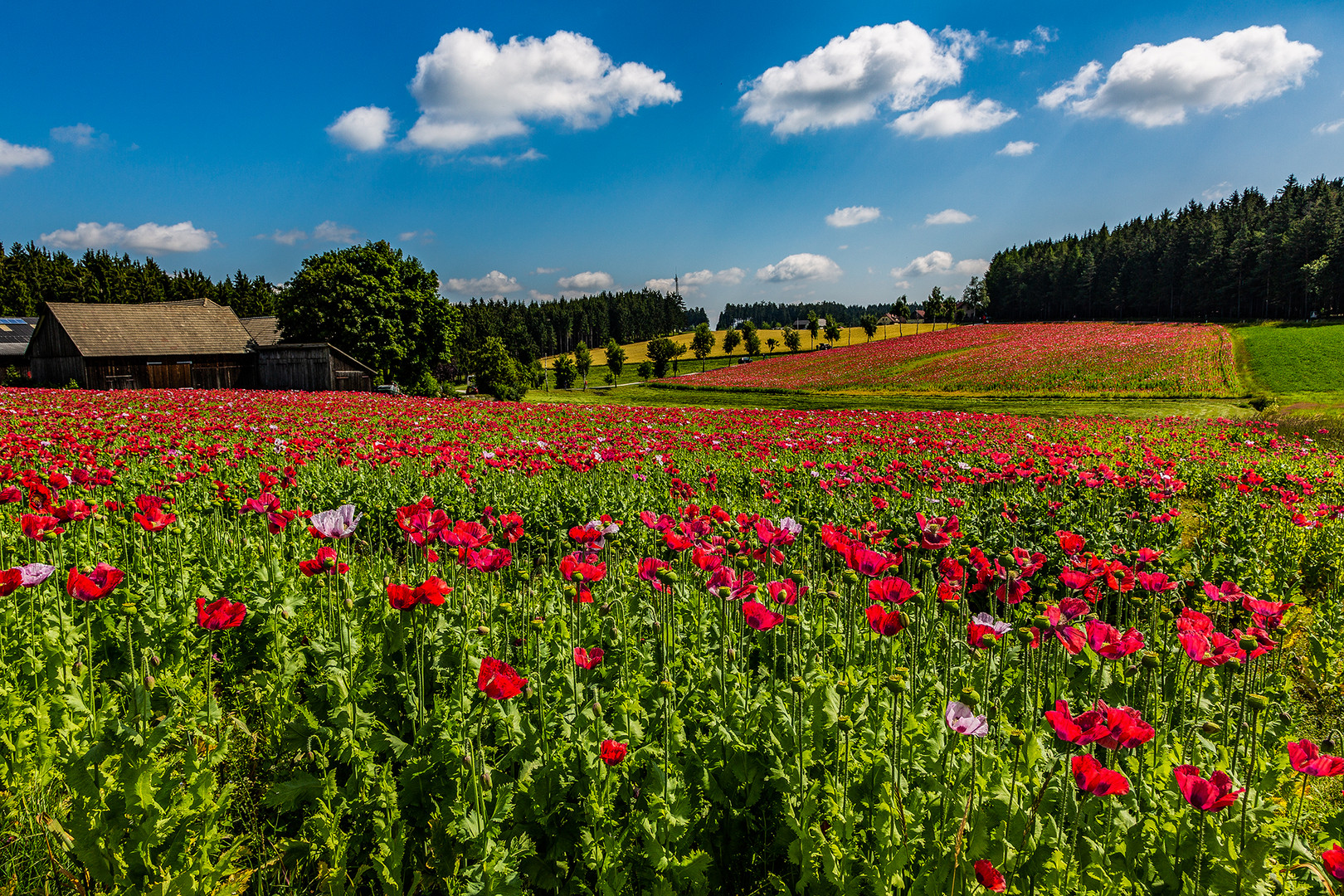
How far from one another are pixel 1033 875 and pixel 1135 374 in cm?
4937

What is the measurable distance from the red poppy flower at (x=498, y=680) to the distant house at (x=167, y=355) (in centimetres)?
3984

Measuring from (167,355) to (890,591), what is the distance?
154 feet

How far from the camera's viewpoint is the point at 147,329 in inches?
1468

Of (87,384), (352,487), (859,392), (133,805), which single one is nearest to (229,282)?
(87,384)

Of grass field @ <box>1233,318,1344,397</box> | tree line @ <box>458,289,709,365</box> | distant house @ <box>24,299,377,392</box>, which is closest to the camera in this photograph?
distant house @ <box>24,299,377,392</box>

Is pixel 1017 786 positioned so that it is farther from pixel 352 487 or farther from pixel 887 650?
pixel 352 487

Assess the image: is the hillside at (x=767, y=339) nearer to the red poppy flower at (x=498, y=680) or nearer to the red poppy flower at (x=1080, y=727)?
the red poppy flower at (x=498, y=680)

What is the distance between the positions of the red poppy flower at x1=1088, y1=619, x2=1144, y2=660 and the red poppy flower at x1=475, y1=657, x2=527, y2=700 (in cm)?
219

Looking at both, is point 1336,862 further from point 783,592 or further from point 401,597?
point 401,597

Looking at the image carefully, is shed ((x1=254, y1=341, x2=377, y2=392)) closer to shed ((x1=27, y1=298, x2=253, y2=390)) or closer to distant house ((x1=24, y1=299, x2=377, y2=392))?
distant house ((x1=24, y1=299, x2=377, y2=392))

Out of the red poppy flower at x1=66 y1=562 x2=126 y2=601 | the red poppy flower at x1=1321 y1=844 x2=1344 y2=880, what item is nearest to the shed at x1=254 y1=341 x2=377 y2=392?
the red poppy flower at x1=66 y1=562 x2=126 y2=601

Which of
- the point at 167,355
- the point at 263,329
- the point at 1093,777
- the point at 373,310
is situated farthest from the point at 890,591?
the point at 263,329

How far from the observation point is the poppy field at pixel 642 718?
84.7 inches

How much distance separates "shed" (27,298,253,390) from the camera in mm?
34844
